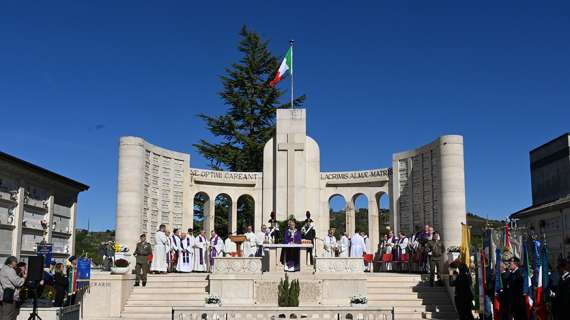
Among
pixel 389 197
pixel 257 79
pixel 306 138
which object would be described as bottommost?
pixel 389 197

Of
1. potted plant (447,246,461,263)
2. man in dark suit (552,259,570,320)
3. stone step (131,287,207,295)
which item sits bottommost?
stone step (131,287,207,295)

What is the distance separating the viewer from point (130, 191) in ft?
74.5

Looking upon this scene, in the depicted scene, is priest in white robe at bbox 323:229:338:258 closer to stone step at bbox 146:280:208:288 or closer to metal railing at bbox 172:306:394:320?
stone step at bbox 146:280:208:288

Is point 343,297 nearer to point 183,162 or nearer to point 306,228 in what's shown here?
point 306,228

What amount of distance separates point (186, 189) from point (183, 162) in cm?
125

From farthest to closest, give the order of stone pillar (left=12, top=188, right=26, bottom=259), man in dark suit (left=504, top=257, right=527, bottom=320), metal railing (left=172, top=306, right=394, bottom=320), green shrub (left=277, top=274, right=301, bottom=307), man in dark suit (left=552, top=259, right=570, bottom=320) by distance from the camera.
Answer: stone pillar (left=12, top=188, right=26, bottom=259) < green shrub (left=277, top=274, right=301, bottom=307) < metal railing (left=172, top=306, right=394, bottom=320) < man in dark suit (left=504, top=257, right=527, bottom=320) < man in dark suit (left=552, top=259, right=570, bottom=320)

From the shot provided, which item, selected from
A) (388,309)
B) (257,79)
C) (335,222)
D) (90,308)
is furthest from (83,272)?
(335,222)

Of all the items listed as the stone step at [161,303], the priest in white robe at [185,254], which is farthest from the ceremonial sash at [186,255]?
the stone step at [161,303]

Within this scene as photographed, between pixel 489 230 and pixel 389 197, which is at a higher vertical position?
pixel 389 197

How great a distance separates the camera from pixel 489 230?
547 inches

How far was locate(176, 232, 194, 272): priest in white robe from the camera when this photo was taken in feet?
72.3

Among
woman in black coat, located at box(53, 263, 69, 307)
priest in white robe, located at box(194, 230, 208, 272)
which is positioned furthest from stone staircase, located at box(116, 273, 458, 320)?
woman in black coat, located at box(53, 263, 69, 307)

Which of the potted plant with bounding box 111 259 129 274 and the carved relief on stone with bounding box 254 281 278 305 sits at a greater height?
the potted plant with bounding box 111 259 129 274

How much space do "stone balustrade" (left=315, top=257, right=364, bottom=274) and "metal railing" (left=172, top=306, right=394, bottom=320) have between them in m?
4.13
